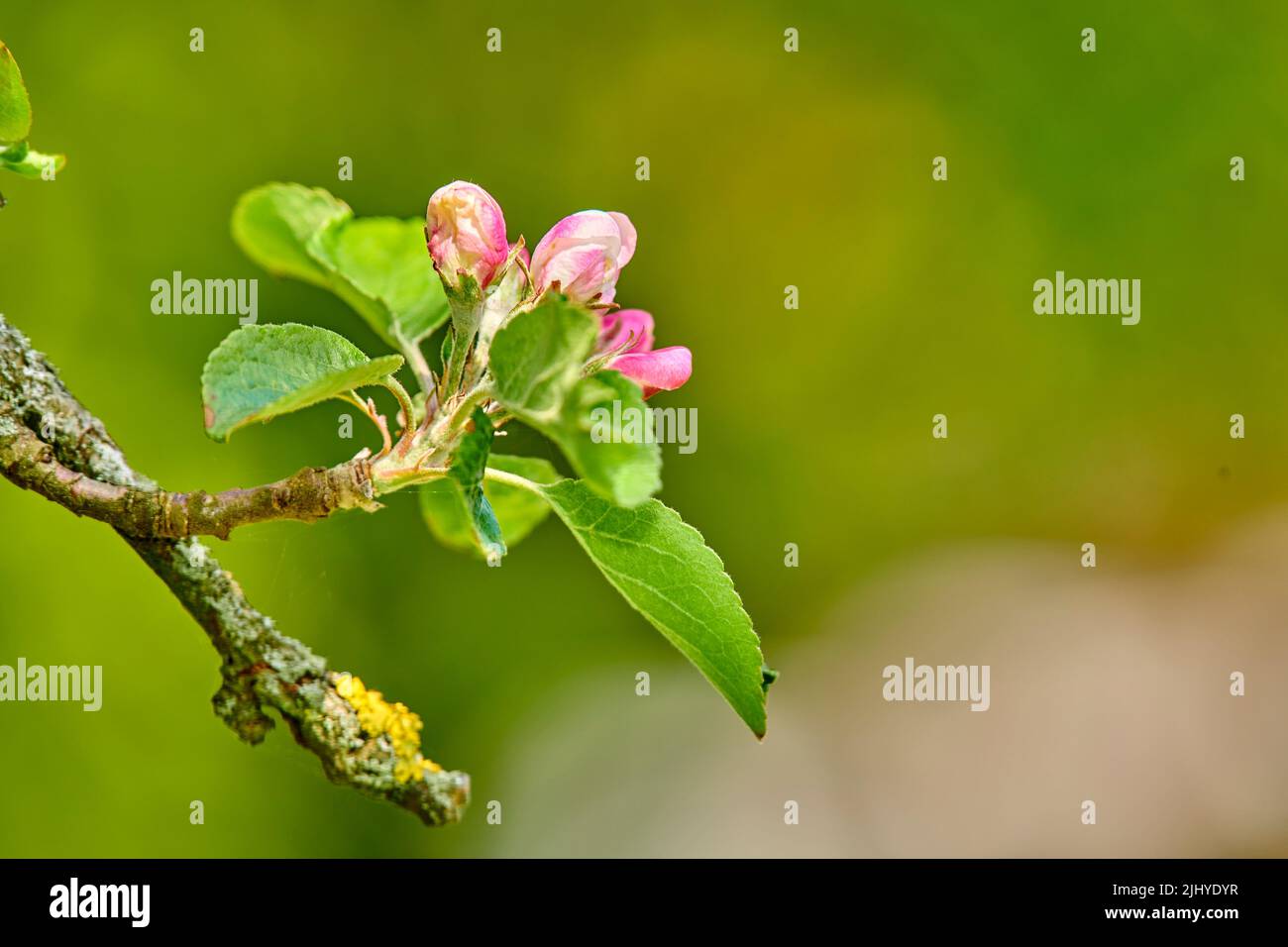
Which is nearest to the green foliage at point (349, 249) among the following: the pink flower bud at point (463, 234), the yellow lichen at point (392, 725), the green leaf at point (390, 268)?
the green leaf at point (390, 268)

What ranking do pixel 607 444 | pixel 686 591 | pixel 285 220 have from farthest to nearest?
pixel 285 220, pixel 686 591, pixel 607 444

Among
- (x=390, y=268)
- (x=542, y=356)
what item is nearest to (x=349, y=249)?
(x=390, y=268)

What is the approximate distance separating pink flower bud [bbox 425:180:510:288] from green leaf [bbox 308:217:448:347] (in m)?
0.10

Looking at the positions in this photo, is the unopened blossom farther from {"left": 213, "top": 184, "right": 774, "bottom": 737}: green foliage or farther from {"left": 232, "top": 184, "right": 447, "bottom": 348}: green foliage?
{"left": 232, "top": 184, "right": 447, "bottom": 348}: green foliage

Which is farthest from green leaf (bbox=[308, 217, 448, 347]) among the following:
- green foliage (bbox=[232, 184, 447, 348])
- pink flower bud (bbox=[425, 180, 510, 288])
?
pink flower bud (bbox=[425, 180, 510, 288])

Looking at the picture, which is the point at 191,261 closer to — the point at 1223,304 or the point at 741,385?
the point at 741,385

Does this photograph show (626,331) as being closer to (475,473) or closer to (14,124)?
(475,473)

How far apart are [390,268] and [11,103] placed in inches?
9.0

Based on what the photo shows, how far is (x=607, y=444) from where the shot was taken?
1.67 ft

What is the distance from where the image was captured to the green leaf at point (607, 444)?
0.50 m

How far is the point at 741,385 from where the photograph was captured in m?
2.23

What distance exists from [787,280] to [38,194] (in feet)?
4.57

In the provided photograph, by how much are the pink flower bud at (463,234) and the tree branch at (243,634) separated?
0.12 meters

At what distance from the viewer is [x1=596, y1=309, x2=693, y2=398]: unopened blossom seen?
24.4 inches
